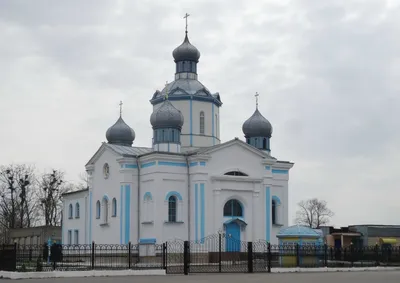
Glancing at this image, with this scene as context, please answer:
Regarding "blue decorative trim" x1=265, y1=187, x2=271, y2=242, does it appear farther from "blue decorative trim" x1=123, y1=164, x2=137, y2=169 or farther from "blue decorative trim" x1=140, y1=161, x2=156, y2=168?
"blue decorative trim" x1=123, y1=164, x2=137, y2=169

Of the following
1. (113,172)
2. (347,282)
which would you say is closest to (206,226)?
(113,172)

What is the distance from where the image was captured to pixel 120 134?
1607 inches

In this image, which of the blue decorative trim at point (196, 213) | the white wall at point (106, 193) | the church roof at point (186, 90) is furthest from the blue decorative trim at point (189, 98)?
the blue decorative trim at point (196, 213)

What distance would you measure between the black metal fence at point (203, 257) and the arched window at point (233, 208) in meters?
1.38

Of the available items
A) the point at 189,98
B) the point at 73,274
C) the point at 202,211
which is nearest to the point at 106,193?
the point at 202,211

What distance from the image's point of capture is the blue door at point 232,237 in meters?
35.0

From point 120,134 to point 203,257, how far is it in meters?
10.8

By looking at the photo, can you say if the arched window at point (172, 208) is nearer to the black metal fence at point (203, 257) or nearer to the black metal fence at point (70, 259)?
the black metal fence at point (203, 257)

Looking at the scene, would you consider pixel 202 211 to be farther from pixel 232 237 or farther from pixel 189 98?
pixel 189 98

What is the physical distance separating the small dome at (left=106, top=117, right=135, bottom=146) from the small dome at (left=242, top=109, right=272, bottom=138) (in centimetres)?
670

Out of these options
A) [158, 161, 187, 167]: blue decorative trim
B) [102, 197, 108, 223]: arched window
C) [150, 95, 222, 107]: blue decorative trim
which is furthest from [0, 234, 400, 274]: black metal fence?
[150, 95, 222, 107]: blue decorative trim

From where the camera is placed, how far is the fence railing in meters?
24.3

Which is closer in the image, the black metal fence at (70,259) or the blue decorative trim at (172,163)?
the black metal fence at (70,259)

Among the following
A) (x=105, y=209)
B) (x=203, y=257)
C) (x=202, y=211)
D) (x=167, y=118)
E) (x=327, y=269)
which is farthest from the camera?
(x=105, y=209)
